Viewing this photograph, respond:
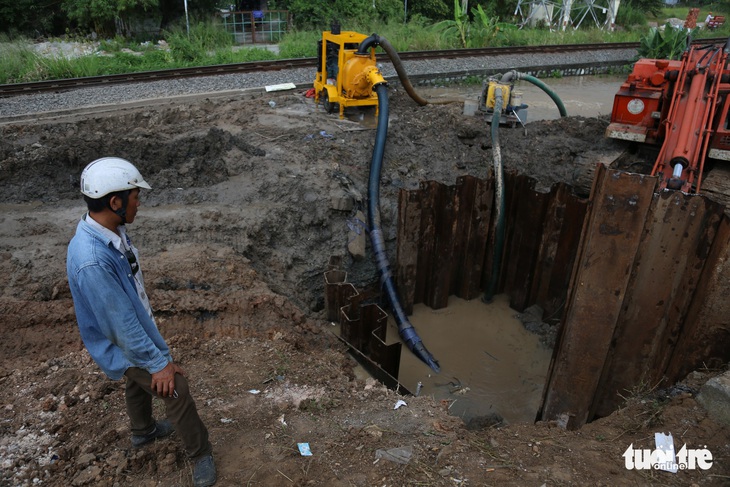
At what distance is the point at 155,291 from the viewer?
17.4ft

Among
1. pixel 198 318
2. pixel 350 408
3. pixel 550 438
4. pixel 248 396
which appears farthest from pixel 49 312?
pixel 550 438

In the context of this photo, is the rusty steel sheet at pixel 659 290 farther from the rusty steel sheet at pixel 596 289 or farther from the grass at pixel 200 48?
the grass at pixel 200 48

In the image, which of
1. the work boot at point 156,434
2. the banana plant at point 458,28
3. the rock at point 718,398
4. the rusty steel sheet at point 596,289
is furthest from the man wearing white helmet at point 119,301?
the banana plant at point 458,28

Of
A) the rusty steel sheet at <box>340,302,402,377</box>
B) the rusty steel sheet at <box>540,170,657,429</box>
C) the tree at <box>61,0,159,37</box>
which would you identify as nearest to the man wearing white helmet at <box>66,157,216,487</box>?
the rusty steel sheet at <box>340,302,402,377</box>

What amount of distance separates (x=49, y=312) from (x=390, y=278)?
399cm

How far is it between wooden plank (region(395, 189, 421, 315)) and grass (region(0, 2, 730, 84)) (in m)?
11.2

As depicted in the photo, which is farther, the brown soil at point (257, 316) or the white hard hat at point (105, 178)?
the brown soil at point (257, 316)

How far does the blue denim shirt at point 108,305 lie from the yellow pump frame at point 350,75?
294 inches

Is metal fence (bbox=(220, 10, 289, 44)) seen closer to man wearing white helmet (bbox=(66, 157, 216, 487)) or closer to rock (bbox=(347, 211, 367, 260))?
rock (bbox=(347, 211, 367, 260))

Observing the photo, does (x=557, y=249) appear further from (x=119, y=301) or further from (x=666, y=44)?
(x=666, y=44)

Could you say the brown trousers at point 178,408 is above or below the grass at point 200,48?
below

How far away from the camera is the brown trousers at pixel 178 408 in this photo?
10.0 feet

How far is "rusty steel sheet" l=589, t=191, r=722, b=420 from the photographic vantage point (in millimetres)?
3934

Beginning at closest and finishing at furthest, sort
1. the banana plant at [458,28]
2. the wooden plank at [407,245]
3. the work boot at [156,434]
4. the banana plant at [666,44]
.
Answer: the work boot at [156,434], the wooden plank at [407,245], the banana plant at [666,44], the banana plant at [458,28]
